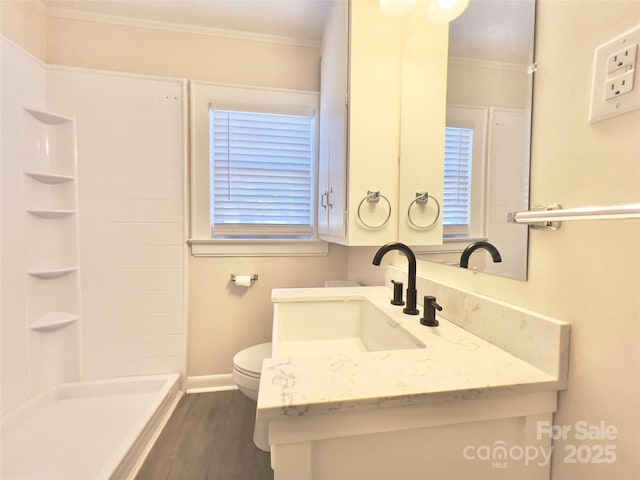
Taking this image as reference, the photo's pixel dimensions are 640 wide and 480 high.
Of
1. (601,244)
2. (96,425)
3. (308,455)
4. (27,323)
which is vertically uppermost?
(601,244)

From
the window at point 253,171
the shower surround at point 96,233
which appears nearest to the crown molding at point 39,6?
the shower surround at point 96,233

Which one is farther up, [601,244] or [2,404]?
[601,244]

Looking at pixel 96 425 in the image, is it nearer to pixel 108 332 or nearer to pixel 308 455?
pixel 108 332

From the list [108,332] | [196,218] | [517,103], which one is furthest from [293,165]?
[108,332]

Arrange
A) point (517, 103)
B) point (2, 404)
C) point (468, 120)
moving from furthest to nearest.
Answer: point (2, 404), point (468, 120), point (517, 103)

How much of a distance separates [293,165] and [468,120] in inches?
50.2

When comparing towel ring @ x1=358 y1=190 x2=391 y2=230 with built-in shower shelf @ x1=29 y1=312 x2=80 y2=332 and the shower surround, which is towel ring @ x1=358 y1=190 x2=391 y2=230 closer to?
the shower surround

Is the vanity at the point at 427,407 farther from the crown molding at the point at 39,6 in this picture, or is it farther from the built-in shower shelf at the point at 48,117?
the crown molding at the point at 39,6

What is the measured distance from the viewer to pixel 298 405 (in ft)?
1.61

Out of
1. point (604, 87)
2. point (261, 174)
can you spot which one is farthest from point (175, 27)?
point (604, 87)

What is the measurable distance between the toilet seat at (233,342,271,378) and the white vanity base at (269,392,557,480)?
3.17ft

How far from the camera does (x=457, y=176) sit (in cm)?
102

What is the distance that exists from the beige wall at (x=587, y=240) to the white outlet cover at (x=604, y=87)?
0.02 m

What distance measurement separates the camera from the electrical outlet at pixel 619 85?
50 cm
